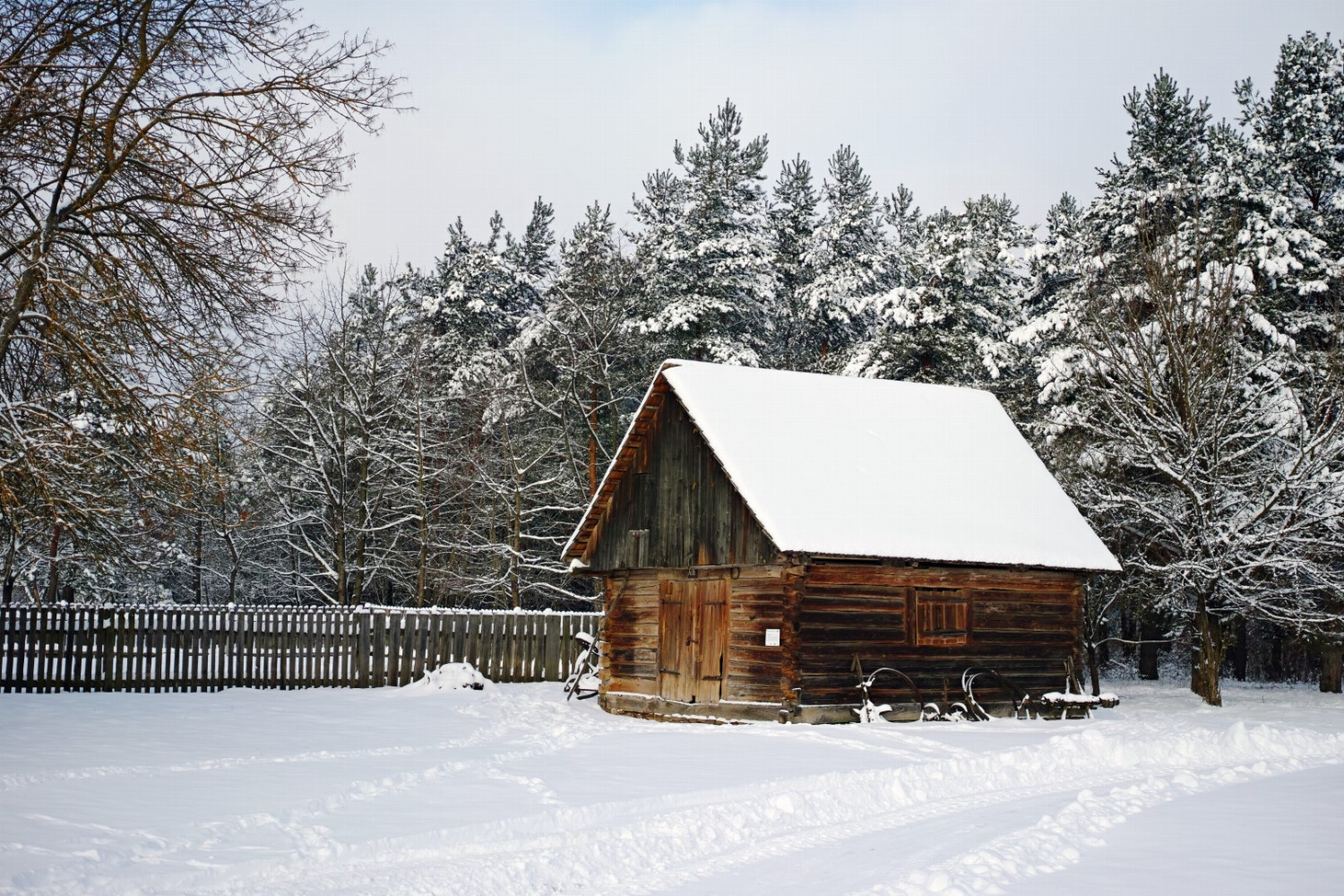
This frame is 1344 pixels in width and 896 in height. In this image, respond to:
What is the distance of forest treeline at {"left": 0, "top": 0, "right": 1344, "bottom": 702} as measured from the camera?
36.5 feet

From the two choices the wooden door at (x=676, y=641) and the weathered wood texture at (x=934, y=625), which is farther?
the wooden door at (x=676, y=641)

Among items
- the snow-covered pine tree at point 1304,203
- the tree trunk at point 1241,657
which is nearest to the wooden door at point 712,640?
the snow-covered pine tree at point 1304,203

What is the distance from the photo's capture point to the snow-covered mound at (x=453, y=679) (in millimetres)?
23953

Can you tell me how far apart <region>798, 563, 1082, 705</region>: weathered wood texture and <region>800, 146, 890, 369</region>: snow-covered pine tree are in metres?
20.1

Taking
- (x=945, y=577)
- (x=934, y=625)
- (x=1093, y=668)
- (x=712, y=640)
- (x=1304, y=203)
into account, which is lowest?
(x=1093, y=668)

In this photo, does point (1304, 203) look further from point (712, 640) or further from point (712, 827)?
point (712, 827)

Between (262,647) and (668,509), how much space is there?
29.6 feet

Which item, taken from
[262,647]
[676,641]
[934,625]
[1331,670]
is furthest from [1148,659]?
[262,647]

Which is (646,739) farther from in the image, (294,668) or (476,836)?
(294,668)

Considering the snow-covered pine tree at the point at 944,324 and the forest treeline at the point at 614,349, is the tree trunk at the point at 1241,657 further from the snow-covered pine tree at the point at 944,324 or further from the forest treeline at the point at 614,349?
the snow-covered pine tree at the point at 944,324

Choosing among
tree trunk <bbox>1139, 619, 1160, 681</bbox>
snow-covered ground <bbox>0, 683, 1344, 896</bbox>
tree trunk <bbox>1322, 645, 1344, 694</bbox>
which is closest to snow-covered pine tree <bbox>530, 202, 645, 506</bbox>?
snow-covered ground <bbox>0, 683, 1344, 896</bbox>

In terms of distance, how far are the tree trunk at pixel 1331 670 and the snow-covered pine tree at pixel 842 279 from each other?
18.2 metres

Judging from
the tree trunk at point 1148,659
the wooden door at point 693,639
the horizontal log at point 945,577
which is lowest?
the tree trunk at point 1148,659

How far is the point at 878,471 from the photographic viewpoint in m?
22.7
